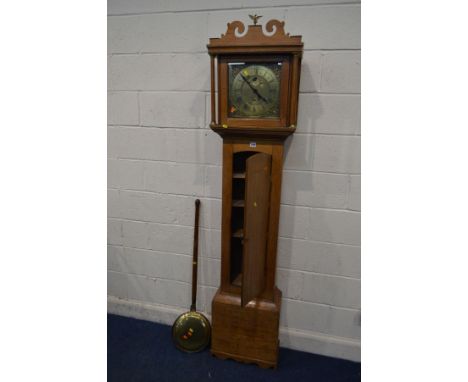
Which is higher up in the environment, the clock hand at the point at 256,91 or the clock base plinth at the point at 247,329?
the clock hand at the point at 256,91

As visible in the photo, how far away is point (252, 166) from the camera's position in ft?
4.41

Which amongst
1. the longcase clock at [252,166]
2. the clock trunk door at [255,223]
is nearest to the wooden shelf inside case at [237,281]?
the longcase clock at [252,166]

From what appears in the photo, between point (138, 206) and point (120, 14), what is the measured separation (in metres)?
1.10

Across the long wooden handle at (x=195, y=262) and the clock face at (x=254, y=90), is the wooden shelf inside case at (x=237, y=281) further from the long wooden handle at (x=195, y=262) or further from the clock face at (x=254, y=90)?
the clock face at (x=254, y=90)

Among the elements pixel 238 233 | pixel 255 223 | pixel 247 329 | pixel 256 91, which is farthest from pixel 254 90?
pixel 247 329

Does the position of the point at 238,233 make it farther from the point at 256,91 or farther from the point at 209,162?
the point at 256,91

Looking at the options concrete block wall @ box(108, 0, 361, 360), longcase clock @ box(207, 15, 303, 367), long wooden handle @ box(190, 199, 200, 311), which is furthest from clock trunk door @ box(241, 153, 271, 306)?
long wooden handle @ box(190, 199, 200, 311)

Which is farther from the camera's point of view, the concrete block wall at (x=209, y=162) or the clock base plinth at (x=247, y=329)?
the clock base plinth at (x=247, y=329)

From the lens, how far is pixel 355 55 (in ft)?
4.74

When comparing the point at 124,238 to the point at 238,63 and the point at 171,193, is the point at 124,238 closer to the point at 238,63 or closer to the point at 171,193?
the point at 171,193

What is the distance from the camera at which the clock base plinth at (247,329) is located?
161 centimetres

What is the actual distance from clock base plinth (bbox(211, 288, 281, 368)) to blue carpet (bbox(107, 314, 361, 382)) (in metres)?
0.07

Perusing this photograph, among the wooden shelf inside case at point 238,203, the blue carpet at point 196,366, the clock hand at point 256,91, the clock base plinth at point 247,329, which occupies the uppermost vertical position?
the clock hand at point 256,91

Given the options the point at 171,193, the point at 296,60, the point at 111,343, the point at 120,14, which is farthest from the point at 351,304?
the point at 120,14
